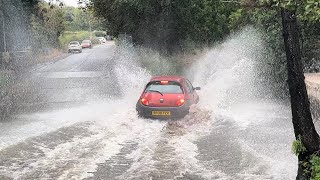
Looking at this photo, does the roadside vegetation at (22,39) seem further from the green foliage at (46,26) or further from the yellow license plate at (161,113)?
the yellow license plate at (161,113)

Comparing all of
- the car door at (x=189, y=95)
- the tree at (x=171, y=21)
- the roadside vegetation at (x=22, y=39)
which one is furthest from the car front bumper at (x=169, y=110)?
the tree at (x=171, y=21)

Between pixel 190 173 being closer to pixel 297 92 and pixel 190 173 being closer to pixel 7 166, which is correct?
pixel 297 92

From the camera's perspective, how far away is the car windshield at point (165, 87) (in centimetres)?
1608

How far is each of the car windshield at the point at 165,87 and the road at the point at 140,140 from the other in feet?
3.35

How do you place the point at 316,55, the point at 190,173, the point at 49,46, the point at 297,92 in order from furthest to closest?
the point at 49,46 → the point at 316,55 → the point at 190,173 → the point at 297,92

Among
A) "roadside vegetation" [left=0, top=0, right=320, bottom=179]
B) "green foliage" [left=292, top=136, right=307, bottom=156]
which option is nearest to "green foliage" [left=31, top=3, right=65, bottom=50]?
"roadside vegetation" [left=0, top=0, right=320, bottom=179]

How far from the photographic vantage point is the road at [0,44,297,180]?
10539mm

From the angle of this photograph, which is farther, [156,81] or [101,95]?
[101,95]

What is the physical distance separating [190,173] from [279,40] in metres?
12.0

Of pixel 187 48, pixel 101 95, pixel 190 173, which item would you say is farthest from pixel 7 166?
pixel 187 48

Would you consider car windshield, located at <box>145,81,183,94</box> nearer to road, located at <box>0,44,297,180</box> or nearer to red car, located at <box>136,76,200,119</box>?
red car, located at <box>136,76,200,119</box>

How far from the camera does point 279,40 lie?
2081 centimetres

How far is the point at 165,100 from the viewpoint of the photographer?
15.8 metres

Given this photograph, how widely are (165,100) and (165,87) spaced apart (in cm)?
62
